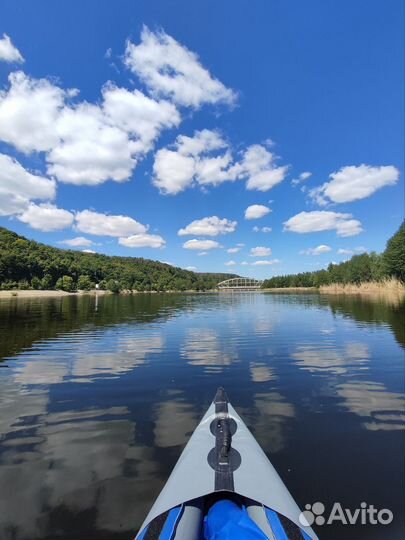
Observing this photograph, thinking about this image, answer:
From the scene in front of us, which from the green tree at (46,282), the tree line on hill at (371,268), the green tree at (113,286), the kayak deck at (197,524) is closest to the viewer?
the kayak deck at (197,524)

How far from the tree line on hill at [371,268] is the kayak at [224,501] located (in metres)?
74.3

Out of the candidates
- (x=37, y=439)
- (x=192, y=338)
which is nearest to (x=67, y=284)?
(x=192, y=338)

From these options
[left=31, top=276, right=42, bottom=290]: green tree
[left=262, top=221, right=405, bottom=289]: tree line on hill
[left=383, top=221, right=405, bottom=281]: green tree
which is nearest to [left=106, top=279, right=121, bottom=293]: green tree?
[left=31, top=276, right=42, bottom=290]: green tree

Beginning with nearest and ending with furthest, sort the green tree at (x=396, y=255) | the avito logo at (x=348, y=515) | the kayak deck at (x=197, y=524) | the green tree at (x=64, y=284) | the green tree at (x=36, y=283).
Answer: the kayak deck at (x=197, y=524) < the avito logo at (x=348, y=515) < the green tree at (x=396, y=255) < the green tree at (x=36, y=283) < the green tree at (x=64, y=284)

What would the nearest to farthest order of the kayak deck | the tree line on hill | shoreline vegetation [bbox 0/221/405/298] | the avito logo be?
1. the kayak deck
2. the avito logo
3. the tree line on hill
4. shoreline vegetation [bbox 0/221/405/298]

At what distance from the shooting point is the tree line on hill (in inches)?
2830

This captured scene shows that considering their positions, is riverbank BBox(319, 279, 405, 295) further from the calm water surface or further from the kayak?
the kayak

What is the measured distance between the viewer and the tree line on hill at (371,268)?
236ft

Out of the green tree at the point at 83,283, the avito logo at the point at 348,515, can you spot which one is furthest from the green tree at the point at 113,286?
the avito logo at the point at 348,515

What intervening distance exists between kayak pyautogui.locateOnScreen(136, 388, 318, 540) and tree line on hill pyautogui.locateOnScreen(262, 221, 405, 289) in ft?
244

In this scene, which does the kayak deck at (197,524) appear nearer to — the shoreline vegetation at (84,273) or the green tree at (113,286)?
the shoreline vegetation at (84,273)

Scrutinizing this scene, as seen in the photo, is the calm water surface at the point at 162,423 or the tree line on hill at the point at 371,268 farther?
the tree line on hill at the point at 371,268

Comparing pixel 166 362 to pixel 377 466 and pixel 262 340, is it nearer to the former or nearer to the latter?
pixel 262 340

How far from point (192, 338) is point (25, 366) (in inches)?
348
